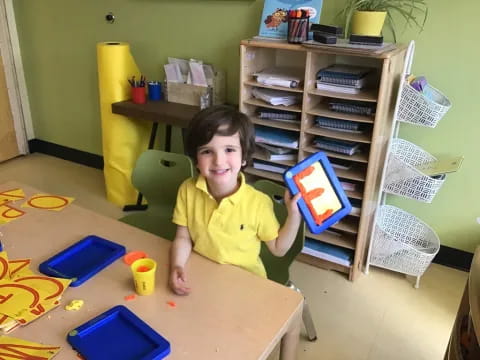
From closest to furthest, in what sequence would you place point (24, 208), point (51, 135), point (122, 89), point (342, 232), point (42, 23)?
point (24, 208)
point (342, 232)
point (122, 89)
point (42, 23)
point (51, 135)

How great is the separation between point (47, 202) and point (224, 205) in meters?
0.64

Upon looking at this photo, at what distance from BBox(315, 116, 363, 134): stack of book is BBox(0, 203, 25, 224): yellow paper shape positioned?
1350mm

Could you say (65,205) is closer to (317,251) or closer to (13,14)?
(317,251)

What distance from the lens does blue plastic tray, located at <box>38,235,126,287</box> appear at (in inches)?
45.5

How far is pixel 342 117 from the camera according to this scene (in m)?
2.05

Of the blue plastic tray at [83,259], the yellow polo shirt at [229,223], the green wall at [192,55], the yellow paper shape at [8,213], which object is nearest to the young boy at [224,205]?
the yellow polo shirt at [229,223]

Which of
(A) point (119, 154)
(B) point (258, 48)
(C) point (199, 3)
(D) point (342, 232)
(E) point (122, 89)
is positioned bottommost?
(D) point (342, 232)

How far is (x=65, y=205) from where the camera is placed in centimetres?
151

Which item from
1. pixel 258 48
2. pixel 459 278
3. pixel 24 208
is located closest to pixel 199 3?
pixel 258 48

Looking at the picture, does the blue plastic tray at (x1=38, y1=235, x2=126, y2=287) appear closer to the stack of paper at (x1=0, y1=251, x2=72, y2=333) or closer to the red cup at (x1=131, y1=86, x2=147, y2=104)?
the stack of paper at (x1=0, y1=251, x2=72, y2=333)

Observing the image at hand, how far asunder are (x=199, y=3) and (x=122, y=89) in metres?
0.69

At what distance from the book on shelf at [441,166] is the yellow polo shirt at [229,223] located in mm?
1091

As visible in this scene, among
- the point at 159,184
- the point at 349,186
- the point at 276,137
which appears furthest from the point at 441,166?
the point at 159,184

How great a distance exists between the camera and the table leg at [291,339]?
42.6 inches
